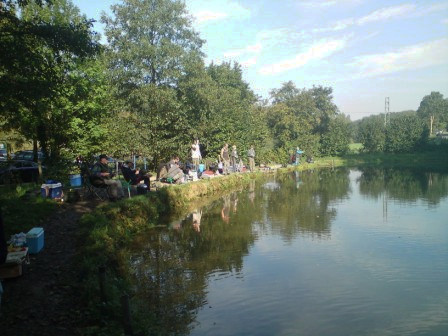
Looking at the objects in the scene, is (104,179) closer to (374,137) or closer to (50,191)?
(50,191)

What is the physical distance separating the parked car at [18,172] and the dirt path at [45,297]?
29.8 feet

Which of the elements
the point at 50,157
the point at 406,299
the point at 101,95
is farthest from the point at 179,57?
the point at 406,299

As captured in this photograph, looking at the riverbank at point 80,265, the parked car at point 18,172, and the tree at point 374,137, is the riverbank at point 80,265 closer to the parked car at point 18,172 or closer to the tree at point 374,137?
the parked car at point 18,172

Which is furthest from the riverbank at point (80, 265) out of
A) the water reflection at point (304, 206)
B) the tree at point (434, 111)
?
the tree at point (434, 111)

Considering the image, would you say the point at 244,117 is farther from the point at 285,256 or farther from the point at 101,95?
the point at 285,256

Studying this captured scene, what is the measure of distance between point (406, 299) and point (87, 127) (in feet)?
52.2

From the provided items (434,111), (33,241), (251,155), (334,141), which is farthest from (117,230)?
(434,111)

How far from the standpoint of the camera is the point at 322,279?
8180 millimetres

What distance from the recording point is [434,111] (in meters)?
94.5

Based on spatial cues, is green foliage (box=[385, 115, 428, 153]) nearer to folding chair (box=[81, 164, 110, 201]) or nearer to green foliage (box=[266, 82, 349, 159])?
green foliage (box=[266, 82, 349, 159])

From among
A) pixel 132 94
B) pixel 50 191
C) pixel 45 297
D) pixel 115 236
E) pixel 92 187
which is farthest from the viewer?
pixel 132 94

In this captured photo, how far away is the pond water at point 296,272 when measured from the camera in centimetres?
635

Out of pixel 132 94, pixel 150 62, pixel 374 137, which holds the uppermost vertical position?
pixel 150 62

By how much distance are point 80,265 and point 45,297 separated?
1.18 m
